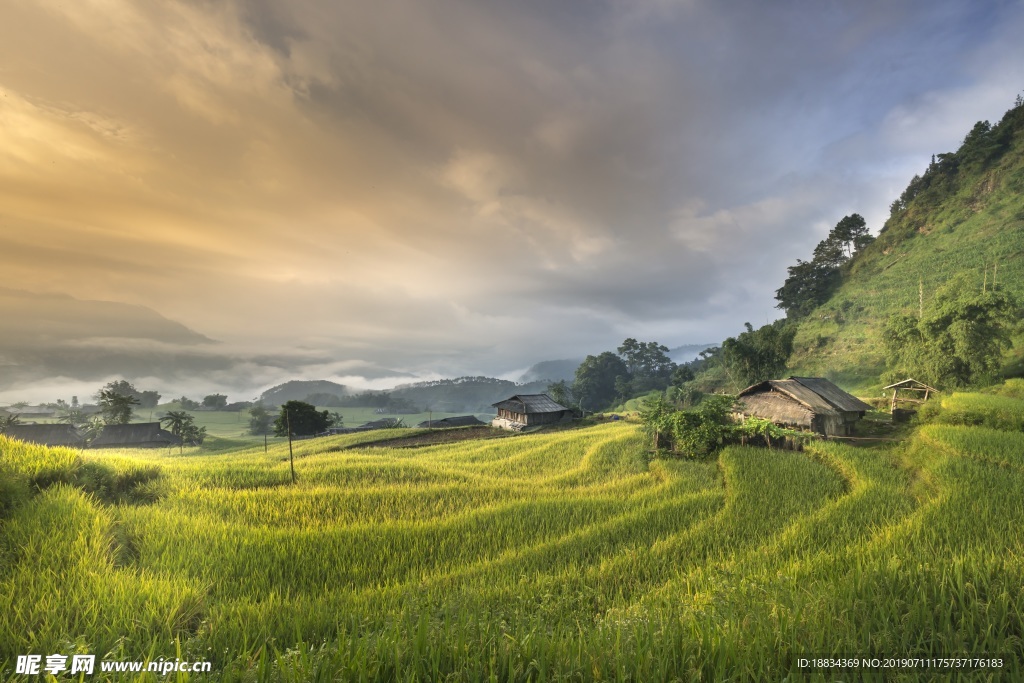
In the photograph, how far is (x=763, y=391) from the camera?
75.5 feet

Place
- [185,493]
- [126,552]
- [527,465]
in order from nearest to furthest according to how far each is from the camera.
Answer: [126,552], [185,493], [527,465]

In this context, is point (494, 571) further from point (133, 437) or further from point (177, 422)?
point (177, 422)

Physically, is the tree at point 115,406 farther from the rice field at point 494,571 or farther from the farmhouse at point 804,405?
the farmhouse at point 804,405

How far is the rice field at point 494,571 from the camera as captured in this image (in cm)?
252

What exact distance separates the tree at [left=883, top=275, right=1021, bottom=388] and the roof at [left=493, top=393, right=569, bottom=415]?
95.3ft

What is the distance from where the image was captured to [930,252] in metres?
53.2

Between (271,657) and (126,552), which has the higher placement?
(126,552)

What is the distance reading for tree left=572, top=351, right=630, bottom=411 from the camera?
285ft

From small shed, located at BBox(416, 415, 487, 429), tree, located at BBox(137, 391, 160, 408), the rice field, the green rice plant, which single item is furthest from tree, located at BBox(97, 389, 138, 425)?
the green rice plant

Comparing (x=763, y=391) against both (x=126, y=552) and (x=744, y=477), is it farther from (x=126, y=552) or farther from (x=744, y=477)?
(x=126, y=552)

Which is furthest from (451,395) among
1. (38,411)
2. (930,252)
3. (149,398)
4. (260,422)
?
(930,252)

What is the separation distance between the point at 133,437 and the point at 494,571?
36.9 metres

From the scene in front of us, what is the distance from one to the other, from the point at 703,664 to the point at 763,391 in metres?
25.5

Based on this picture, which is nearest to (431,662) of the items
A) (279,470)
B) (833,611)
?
(833,611)
